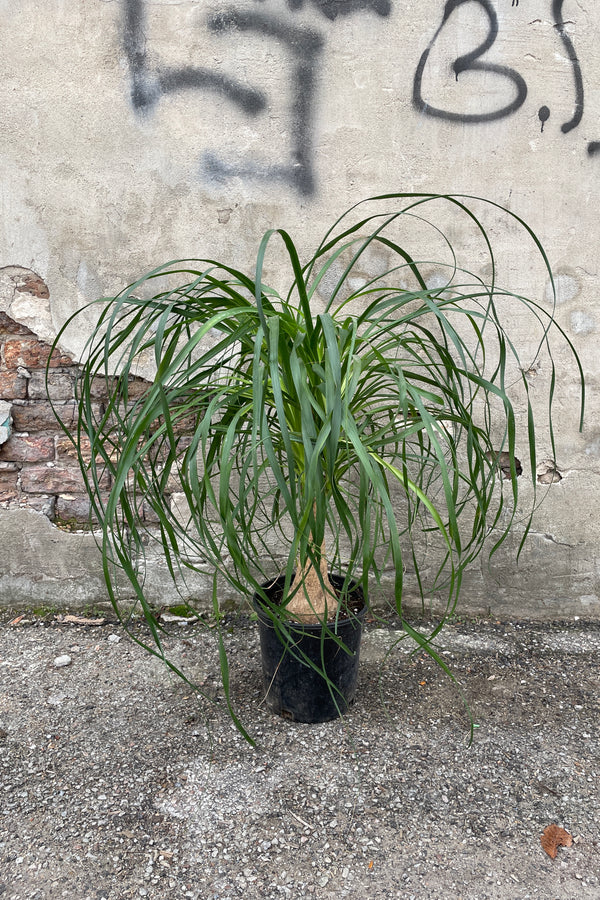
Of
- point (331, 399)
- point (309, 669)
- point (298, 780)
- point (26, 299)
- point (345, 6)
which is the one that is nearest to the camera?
point (331, 399)

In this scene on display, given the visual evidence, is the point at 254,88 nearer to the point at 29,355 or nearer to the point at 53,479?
the point at 29,355

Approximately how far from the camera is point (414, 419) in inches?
65.5

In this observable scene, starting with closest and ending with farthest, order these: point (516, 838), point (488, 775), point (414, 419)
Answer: point (516, 838)
point (488, 775)
point (414, 419)

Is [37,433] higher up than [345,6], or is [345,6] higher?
[345,6]

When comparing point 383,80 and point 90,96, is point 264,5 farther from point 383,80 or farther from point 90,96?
point 90,96

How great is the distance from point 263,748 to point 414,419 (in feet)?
2.83

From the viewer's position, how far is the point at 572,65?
184 cm

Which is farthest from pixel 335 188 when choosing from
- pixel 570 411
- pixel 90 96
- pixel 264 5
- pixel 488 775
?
pixel 488 775

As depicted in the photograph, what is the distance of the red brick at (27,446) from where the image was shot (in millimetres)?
2094

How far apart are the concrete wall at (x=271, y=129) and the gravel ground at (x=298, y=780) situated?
92 cm

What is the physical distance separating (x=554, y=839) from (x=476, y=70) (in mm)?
1897

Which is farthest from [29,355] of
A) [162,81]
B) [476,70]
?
[476,70]

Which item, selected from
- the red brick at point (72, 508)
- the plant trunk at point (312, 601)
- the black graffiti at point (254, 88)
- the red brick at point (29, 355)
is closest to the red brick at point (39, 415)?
the red brick at point (29, 355)

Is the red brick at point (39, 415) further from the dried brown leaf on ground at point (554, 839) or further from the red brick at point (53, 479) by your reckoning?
the dried brown leaf on ground at point (554, 839)
